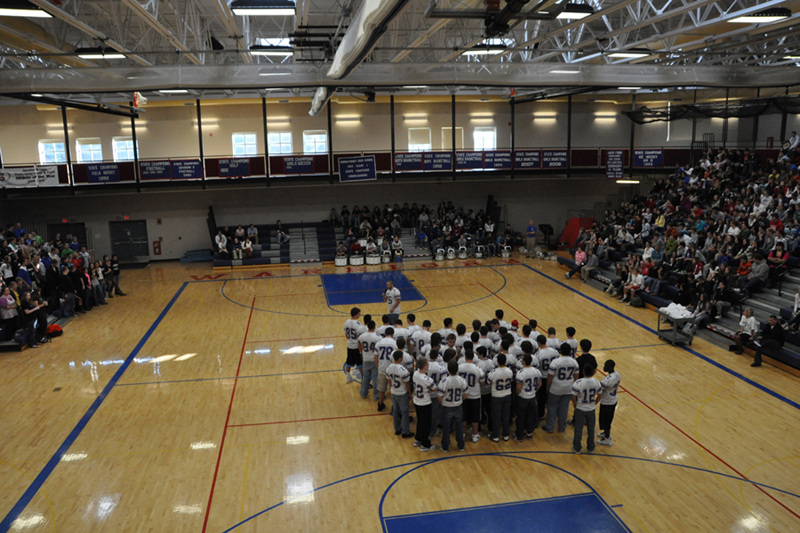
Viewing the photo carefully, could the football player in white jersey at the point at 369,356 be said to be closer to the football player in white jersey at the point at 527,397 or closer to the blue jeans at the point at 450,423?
the blue jeans at the point at 450,423

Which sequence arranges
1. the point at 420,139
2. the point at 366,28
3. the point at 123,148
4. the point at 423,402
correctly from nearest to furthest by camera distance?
the point at 366,28
the point at 423,402
the point at 123,148
the point at 420,139

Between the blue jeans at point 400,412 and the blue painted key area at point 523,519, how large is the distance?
2.16 metres

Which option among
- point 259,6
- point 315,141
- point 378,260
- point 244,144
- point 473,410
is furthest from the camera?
point 315,141

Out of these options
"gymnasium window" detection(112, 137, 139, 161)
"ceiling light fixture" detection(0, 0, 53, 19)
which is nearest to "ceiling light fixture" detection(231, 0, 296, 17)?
"ceiling light fixture" detection(0, 0, 53, 19)

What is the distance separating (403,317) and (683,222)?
43.6ft

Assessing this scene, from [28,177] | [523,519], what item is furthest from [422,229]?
[523,519]

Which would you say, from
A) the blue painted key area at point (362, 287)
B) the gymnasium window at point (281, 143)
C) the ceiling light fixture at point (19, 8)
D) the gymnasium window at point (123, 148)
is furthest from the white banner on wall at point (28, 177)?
the ceiling light fixture at point (19, 8)

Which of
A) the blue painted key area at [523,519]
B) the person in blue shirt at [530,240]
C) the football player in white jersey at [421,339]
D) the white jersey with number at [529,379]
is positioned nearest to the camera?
the blue painted key area at [523,519]

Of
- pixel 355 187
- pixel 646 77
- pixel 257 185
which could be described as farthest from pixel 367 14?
pixel 355 187

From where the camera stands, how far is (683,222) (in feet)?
75.2

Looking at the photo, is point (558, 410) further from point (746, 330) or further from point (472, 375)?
point (746, 330)

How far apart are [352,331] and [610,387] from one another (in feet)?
16.8

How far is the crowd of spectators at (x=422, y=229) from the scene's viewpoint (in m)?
28.0

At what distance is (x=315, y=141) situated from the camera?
3095 cm
